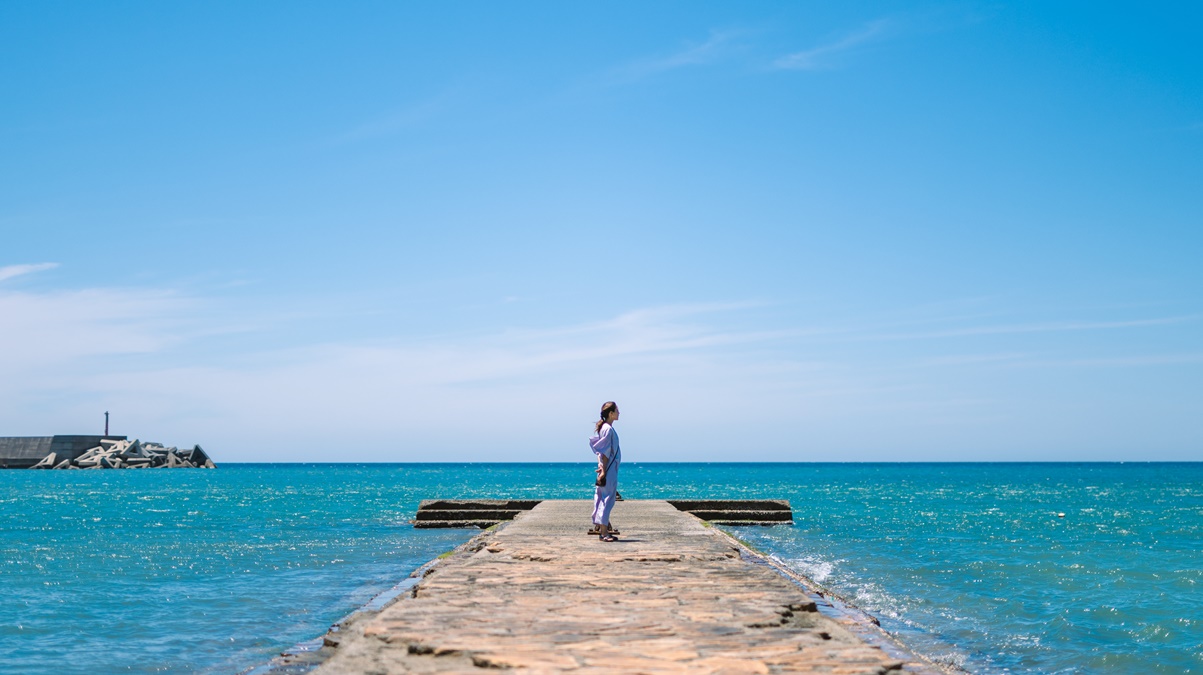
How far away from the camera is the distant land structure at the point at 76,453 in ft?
404

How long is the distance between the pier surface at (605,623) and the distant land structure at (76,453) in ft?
410

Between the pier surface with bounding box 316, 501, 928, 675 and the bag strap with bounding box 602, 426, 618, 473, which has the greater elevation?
the bag strap with bounding box 602, 426, 618, 473

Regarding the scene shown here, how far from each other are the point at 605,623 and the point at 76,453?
134 m

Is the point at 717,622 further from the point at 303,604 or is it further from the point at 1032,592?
the point at 1032,592

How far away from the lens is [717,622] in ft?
24.5

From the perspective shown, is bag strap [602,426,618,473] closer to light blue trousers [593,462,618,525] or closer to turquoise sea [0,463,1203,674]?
light blue trousers [593,462,618,525]

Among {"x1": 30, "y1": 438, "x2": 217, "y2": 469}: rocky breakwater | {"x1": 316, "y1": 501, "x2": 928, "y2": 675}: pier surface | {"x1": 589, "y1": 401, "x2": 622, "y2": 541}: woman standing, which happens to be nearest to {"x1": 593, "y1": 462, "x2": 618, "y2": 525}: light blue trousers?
{"x1": 589, "y1": 401, "x2": 622, "y2": 541}: woman standing

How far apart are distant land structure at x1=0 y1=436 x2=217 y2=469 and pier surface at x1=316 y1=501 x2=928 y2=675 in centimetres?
12501

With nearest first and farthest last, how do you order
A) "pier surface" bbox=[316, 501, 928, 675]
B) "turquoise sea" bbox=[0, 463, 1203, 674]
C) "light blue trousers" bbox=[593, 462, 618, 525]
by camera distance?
"pier surface" bbox=[316, 501, 928, 675] → "turquoise sea" bbox=[0, 463, 1203, 674] → "light blue trousers" bbox=[593, 462, 618, 525]

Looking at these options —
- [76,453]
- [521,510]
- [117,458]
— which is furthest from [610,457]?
[76,453]

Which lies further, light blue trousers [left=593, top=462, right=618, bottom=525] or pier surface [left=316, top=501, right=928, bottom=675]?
light blue trousers [left=593, top=462, right=618, bottom=525]

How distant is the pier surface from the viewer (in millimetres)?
6152

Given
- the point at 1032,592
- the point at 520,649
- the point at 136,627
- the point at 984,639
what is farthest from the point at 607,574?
the point at 1032,592

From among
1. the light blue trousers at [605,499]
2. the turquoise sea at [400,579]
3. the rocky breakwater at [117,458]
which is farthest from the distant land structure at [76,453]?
the light blue trousers at [605,499]
